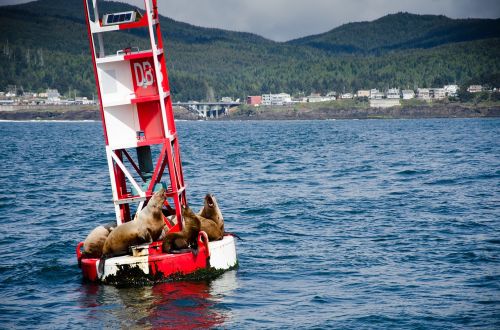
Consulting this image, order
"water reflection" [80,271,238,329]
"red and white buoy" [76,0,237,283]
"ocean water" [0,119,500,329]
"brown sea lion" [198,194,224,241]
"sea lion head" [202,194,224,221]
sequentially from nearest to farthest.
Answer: "water reflection" [80,271,238,329]
"ocean water" [0,119,500,329]
"red and white buoy" [76,0,237,283]
"brown sea lion" [198,194,224,241]
"sea lion head" [202,194,224,221]

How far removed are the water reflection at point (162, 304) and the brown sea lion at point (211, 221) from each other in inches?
45.4

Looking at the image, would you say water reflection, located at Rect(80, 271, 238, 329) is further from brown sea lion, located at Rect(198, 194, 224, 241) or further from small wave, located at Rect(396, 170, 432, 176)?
small wave, located at Rect(396, 170, 432, 176)

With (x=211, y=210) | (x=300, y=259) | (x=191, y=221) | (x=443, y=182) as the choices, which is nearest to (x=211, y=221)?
(x=211, y=210)

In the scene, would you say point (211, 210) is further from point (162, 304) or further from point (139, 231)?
point (162, 304)

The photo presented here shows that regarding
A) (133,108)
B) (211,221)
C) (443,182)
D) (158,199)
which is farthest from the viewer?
(443,182)

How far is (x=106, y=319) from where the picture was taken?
1795 cm

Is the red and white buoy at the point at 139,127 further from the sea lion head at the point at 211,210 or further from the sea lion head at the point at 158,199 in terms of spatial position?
the sea lion head at the point at 211,210

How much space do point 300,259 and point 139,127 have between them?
637 centimetres

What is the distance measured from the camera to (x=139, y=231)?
68.1 feet

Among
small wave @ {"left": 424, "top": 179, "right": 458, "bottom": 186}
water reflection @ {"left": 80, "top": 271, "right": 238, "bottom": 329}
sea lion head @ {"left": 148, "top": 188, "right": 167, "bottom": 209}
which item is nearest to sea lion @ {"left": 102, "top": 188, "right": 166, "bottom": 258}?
sea lion head @ {"left": 148, "top": 188, "right": 167, "bottom": 209}

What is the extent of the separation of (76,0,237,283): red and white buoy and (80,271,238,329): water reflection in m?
0.44

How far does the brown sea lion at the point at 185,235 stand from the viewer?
68.2 feet

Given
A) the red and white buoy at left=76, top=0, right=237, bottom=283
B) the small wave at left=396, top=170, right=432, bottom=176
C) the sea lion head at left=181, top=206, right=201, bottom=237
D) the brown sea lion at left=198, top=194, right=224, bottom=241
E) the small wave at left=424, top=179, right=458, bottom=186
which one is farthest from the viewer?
the small wave at left=396, top=170, right=432, bottom=176

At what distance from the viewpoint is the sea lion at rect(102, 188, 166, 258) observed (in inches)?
818
